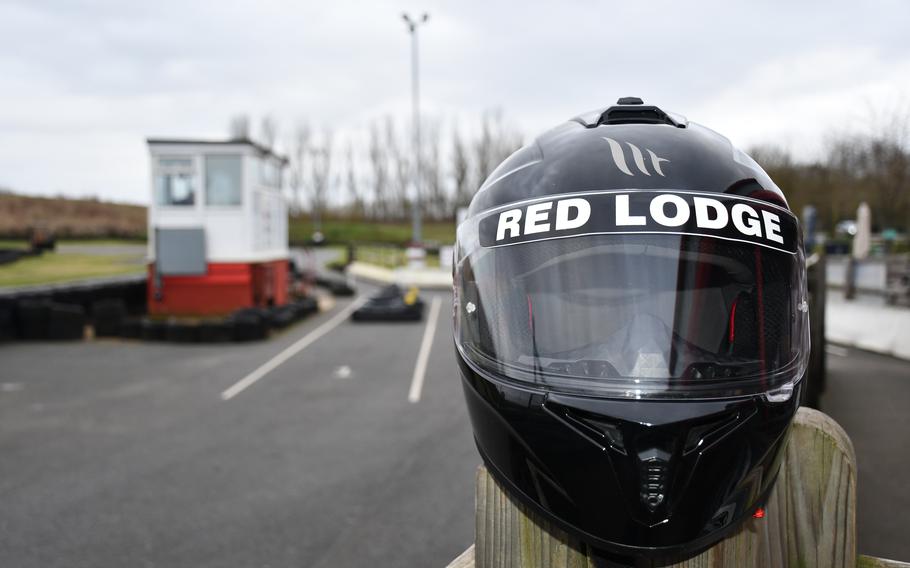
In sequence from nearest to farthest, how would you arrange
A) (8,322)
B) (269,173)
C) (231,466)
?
(231,466) < (8,322) < (269,173)

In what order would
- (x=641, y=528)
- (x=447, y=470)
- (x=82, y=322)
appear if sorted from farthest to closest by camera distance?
1. (x=82, y=322)
2. (x=447, y=470)
3. (x=641, y=528)

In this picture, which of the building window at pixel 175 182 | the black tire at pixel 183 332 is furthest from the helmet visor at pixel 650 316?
the building window at pixel 175 182

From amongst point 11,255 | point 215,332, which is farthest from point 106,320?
point 11,255

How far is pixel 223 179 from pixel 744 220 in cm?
1505

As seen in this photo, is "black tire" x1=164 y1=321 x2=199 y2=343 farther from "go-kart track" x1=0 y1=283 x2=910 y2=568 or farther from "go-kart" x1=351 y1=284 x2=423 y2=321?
"go-kart" x1=351 y1=284 x2=423 y2=321

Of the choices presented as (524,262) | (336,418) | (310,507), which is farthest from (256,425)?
(524,262)

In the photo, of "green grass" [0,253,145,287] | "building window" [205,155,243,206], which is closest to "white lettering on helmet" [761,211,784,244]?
"building window" [205,155,243,206]

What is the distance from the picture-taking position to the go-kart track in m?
4.07

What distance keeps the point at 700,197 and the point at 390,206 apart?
8174 centimetres

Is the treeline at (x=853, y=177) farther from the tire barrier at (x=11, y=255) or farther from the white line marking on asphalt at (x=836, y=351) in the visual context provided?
the tire barrier at (x=11, y=255)

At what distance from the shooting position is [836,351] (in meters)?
11.3

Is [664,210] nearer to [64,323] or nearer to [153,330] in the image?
[153,330]

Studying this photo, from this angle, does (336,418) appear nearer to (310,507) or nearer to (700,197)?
(310,507)

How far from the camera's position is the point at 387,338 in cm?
1285
